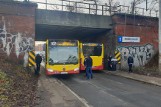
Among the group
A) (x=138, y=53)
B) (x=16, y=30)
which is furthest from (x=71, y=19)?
(x=138, y=53)

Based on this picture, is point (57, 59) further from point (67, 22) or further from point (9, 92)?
point (9, 92)

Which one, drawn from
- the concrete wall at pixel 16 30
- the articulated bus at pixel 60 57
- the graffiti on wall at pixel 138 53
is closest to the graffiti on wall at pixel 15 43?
the concrete wall at pixel 16 30

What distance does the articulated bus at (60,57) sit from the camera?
1820 centimetres

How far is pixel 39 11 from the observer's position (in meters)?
21.6

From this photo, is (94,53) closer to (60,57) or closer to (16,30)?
(60,57)

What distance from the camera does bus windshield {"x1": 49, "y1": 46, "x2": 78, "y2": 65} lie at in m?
18.3

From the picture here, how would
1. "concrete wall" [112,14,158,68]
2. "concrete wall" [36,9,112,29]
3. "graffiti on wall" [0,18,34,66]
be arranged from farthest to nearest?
"concrete wall" [112,14,158,68] < "concrete wall" [36,9,112,29] < "graffiti on wall" [0,18,34,66]

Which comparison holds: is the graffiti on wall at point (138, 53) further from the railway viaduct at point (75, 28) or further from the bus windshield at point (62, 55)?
the bus windshield at point (62, 55)

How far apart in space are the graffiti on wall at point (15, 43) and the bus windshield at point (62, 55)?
10.6 feet

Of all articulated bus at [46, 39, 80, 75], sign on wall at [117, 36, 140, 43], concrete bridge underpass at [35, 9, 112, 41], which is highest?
concrete bridge underpass at [35, 9, 112, 41]

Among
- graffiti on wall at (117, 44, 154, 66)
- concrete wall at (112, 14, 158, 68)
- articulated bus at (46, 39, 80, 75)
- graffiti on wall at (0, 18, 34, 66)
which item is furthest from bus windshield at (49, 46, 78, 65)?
graffiti on wall at (117, 44, 154, 66)

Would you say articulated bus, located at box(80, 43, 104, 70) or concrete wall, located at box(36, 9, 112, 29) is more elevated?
concrete wall, located at box(36, 9, 112, 29)

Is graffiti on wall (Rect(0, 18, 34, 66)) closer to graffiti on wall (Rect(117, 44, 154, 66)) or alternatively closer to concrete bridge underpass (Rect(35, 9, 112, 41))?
concrete bridge underpass (Rect(35, 9, 112, 41))

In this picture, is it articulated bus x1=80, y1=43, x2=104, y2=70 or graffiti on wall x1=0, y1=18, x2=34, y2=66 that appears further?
articulated bus x1=80, y1=43, x2=104, y2=70
